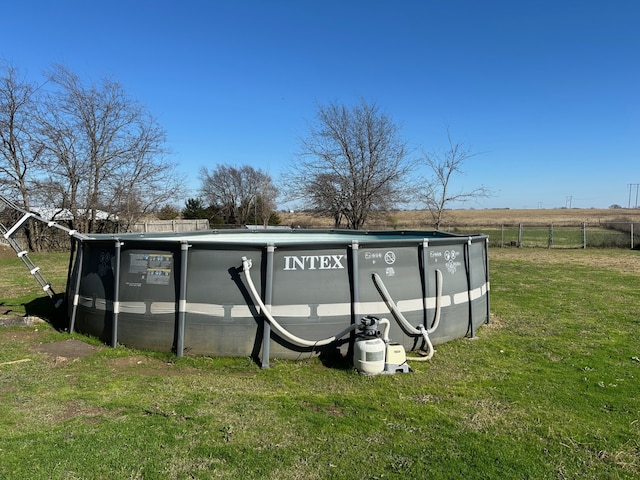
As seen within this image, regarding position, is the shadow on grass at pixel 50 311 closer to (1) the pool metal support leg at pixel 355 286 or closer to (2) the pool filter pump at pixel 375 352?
(1) the pool metal support leg at pixel 355 286

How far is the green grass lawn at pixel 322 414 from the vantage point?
2.85 meters

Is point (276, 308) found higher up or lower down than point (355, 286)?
lower down

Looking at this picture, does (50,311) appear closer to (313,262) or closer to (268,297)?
(268,297)

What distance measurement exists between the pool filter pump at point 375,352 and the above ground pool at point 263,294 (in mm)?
298

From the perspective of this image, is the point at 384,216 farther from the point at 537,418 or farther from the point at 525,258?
the point at 537,418

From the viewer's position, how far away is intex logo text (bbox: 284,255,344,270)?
502cm

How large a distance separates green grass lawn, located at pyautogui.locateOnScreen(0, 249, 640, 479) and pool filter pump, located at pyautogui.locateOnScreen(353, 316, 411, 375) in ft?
0.46

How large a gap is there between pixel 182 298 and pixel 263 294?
100 centimetres

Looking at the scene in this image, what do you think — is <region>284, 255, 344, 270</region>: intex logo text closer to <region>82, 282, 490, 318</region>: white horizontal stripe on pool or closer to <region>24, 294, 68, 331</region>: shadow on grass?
<region>82, 282, 490, 318</region>: white horizontal stripe on pool

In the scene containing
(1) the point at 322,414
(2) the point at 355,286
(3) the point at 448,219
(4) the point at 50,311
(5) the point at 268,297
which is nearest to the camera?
(1) the point at 322,414

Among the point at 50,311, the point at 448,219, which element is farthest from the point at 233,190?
the point at 50,311

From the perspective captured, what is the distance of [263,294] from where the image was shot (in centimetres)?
491

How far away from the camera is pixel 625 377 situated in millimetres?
4590

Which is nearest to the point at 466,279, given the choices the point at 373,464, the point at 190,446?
the point at 373,464
